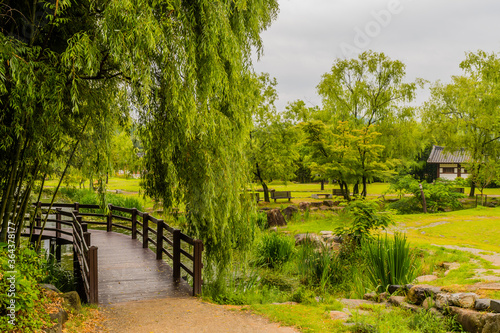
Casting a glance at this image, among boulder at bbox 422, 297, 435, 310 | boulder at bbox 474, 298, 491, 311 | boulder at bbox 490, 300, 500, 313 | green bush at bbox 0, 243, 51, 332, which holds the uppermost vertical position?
green bush at bbox 0, 243, 51, 332

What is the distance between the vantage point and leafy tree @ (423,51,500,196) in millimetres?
24094

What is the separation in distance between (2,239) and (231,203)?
3.64 meters

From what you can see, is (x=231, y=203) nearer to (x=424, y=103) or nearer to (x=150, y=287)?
(x=150, y=287)

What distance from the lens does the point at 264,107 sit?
73.5 ft

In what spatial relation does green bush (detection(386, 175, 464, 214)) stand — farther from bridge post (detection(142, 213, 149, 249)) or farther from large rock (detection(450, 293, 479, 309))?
large rock (detection(450, 293, 479, 309))

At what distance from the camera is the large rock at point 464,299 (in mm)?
5621

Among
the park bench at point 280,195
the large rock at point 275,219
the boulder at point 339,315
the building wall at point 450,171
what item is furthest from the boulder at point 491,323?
the building wall at point 450,171

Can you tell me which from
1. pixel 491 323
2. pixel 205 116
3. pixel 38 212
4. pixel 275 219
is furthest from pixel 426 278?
pixel 38 212

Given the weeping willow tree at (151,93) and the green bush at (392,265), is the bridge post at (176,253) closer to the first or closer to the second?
the weeping willow tree at (151,93)

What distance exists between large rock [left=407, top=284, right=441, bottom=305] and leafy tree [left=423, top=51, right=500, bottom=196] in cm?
2100

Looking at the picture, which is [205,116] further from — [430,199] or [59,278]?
[430,199]

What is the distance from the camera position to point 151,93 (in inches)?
245

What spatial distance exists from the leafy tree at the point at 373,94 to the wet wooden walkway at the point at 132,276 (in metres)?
16.7

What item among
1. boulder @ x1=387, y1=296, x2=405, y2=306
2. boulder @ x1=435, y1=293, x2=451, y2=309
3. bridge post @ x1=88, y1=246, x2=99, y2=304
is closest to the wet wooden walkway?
bridge post @ x1=88, y1=246, x2=99, y2=304
